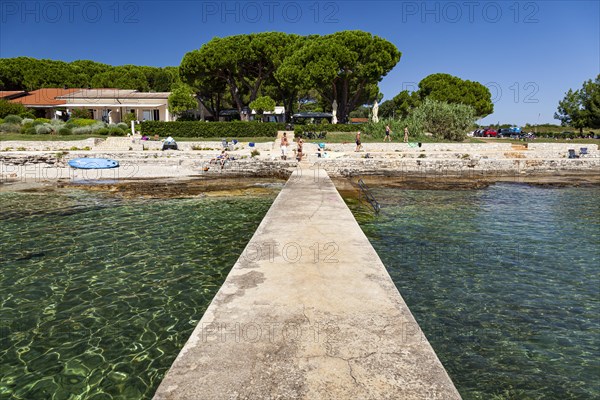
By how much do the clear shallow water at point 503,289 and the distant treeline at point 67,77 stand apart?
68.7 meters

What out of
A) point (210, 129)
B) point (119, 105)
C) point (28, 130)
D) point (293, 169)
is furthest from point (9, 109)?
→ point (293, 169)

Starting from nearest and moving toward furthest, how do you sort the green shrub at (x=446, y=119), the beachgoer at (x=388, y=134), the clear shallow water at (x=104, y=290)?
the clear shallow water at (x=104, y=290), the beachgoer at (x=388, y=134), the green shrub at (x=446, y=119)

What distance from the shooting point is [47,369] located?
5148 millimetres

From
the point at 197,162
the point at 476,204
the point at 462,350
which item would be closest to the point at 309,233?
the point at 462,350

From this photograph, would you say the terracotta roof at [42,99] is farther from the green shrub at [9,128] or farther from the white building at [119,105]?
the green shrub at [9,128]

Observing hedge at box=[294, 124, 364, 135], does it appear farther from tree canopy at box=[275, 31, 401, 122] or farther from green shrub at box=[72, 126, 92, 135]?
green shrub at box=[72, 126, 92, 135]

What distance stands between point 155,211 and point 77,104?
146ft

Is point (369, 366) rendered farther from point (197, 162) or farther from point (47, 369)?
point (197, 162)

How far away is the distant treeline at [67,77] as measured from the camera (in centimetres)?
7144

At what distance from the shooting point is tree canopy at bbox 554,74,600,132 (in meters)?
51.0

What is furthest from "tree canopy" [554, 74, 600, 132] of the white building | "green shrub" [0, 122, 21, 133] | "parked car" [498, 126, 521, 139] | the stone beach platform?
"green shrub" [0, 122, 21, 133]

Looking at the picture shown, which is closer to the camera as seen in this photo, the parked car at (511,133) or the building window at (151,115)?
the building window at (151,115)

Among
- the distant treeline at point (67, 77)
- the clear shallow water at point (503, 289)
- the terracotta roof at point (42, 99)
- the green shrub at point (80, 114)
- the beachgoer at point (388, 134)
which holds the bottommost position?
the clear shallow water at point (503, 289)

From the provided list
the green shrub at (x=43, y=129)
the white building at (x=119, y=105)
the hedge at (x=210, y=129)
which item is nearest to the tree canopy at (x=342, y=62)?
the hedge at (x=210, y=129)
